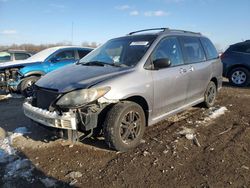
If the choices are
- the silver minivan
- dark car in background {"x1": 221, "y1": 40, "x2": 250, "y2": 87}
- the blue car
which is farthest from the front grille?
dark car in background {"x1": 221, "y1": 40, "x2": 250, "y2": 87}

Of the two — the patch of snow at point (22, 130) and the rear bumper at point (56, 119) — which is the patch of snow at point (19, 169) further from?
the patch of snow at point (22, 130)

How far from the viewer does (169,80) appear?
16.1 feet

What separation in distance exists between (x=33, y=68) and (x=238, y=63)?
24.6 feet

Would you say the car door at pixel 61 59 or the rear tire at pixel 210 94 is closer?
the rear tire at pixel 210 94

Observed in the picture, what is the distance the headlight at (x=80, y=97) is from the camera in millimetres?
3816

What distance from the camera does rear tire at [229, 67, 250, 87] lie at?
11.0 metres

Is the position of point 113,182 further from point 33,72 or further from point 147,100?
point 33,72

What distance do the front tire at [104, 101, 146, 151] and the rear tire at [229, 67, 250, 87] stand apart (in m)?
7.80

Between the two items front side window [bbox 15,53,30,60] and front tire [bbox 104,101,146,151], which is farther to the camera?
front side window [bbox 15,53,30,60]

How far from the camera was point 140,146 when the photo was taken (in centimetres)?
450

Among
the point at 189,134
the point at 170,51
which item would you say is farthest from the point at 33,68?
the point at 189,134

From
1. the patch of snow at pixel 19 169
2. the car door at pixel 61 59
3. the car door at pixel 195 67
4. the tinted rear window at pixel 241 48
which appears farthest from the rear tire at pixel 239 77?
the patch of snow at pixel 19 169

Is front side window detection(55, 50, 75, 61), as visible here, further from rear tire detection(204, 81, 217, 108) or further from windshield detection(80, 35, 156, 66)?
rear tire detection(204, 81, 217, 108)

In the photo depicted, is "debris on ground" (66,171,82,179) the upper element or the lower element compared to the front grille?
lower
